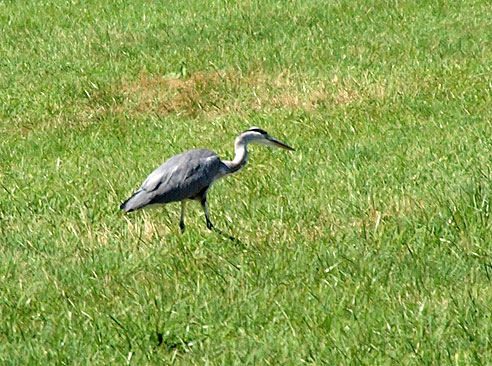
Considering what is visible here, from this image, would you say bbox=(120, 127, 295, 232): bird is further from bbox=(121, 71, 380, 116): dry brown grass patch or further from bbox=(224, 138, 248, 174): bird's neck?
bbox=(121, 71, 380, 116): dry brown grass patch

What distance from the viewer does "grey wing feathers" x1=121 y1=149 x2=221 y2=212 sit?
7.73 m

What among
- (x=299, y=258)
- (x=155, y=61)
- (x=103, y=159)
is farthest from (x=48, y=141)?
(x=299, y=258)

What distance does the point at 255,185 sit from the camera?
844 centimetres

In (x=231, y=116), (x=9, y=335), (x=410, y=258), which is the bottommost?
(x=231, y=116)

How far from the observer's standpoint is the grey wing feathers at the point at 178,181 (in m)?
7.73

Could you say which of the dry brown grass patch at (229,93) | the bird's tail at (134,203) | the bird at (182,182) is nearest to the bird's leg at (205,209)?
the bird at (182,182)

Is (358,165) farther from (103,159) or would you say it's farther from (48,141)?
(48,141)

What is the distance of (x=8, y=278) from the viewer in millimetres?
6684

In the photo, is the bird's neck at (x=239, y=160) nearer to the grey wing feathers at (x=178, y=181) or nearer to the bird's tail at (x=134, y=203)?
the grey wing feathers at (x=178, y=181)

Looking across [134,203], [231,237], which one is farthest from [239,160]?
[231,237]

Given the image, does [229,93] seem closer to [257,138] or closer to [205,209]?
[257,138]

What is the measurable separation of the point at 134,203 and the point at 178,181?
1.46ft

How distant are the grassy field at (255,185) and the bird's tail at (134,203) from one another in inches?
6.7

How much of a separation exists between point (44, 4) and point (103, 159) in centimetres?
778
